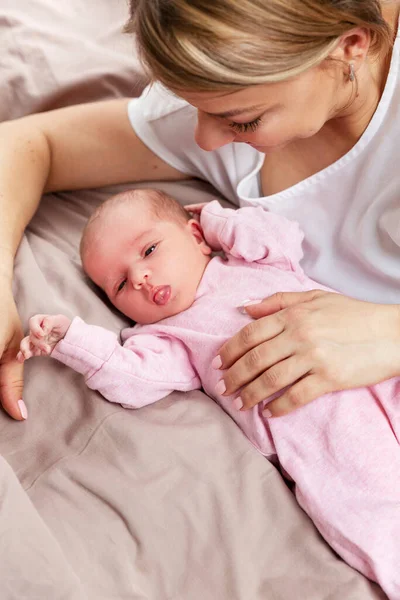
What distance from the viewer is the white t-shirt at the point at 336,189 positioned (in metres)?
1.29

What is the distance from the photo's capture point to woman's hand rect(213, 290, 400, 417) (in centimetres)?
113

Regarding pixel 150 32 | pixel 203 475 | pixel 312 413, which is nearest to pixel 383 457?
pixel 312 413

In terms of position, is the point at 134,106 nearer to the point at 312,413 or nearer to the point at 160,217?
the point at 160,217

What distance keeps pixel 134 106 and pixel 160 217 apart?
0.33 meters

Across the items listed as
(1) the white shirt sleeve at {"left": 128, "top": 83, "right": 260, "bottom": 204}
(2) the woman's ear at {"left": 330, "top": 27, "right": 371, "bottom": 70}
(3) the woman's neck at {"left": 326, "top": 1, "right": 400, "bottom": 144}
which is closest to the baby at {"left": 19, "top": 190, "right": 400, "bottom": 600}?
(1) the white shirt sleeve at {"left": 128, "top": 83, "right": 260, "bottom": 204}

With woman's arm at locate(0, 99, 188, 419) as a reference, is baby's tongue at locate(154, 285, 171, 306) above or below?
below

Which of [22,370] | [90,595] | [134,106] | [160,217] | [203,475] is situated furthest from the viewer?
[134,106]

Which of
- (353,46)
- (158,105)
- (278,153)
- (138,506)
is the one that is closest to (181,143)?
(158,105)

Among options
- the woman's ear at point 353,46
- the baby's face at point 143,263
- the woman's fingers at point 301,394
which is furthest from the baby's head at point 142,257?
the woman's ear at point 353,46

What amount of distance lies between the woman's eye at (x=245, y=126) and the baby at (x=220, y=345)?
303 millimetres

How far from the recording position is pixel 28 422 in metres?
1.20

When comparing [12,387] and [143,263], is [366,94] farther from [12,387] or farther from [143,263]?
[12,387]

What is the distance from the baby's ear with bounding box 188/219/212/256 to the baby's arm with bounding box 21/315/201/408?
0.96 ft

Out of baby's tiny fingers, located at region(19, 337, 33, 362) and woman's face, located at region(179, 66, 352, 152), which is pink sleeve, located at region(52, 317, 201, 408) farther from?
woman's face, located at region(179, 66, 352, 152)
